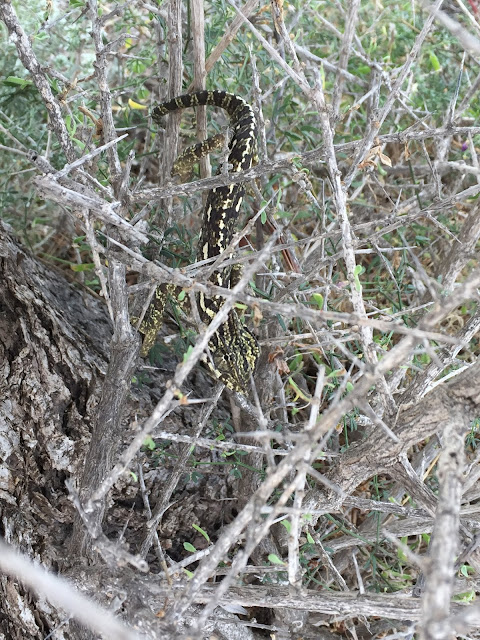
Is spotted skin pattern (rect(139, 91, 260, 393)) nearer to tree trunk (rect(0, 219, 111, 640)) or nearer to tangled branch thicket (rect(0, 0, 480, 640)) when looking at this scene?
tangled branch thicket (rect(0, 0, 480, 640))

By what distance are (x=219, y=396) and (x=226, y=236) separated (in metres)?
0.99

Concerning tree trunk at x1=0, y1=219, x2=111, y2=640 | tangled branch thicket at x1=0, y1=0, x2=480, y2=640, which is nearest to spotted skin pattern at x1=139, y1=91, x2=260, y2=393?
tangled branch thicket at x1=0, y1=0, x2=480, y2=640

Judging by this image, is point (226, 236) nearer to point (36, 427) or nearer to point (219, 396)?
point (219, 396)

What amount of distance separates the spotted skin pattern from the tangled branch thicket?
11 centimetres

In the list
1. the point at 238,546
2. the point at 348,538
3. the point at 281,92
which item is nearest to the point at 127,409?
the point at 238,546

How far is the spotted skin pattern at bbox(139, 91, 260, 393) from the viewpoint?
313 centimetres

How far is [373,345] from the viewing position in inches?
78.8

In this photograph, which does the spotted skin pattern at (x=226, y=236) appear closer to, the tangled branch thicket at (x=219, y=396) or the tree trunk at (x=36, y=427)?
the tangled branch thicket at (x=219, y=396)

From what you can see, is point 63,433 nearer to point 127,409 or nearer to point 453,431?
point 127,409

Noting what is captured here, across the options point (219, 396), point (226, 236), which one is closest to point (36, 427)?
point (219, 396)

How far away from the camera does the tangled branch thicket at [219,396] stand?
1.70 meters

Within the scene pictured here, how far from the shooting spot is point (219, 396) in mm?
2732

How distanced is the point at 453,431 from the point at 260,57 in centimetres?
235

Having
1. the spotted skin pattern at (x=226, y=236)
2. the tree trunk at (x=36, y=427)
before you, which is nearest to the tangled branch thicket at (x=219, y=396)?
the tree trunk at (x=36, y=427)
